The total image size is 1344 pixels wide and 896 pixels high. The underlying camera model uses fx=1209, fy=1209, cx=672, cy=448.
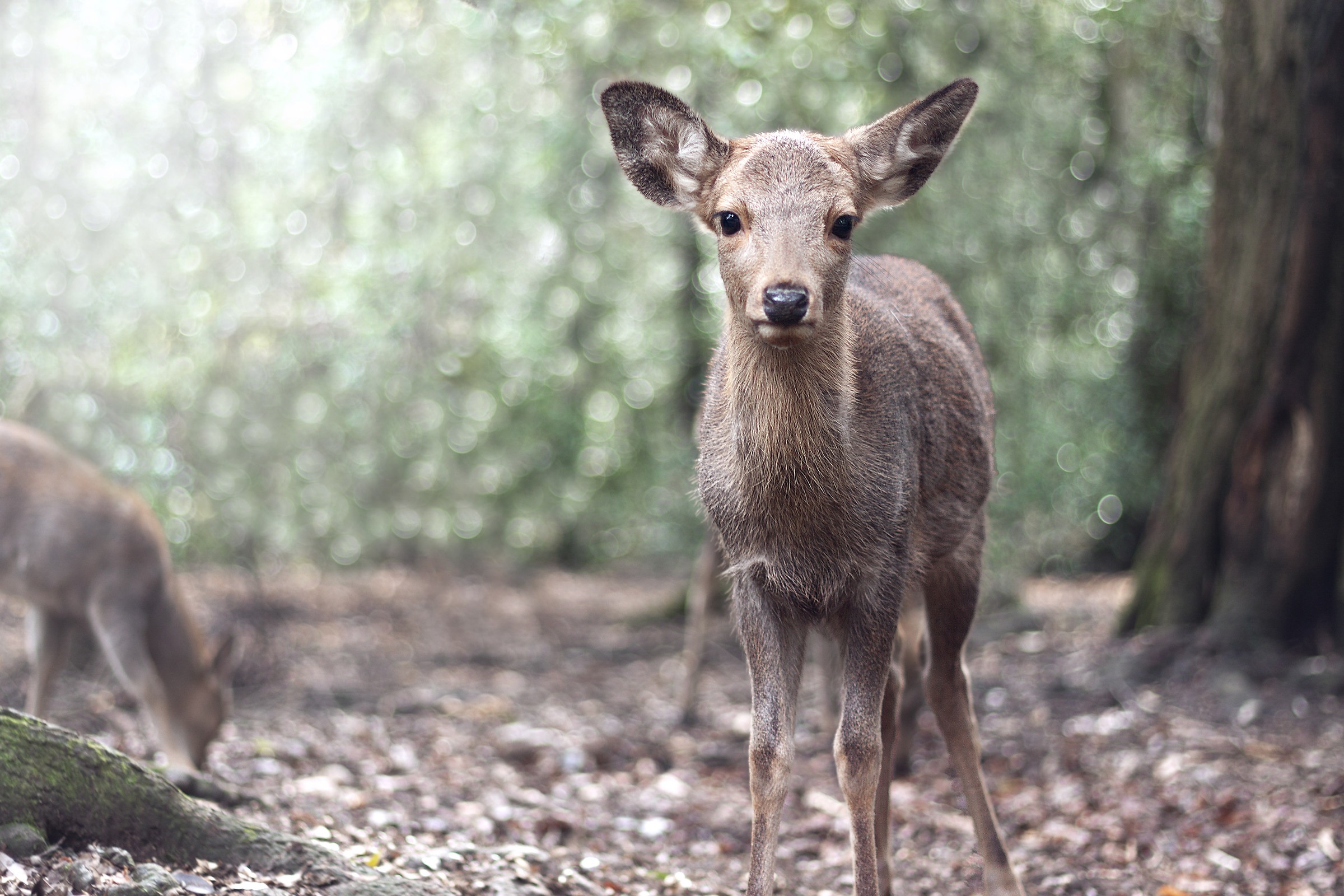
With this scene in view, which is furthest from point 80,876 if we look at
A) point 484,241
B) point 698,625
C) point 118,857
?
point 484,241

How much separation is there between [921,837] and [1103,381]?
5510mm

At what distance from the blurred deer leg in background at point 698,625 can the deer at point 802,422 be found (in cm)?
348

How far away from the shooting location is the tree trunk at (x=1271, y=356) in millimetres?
6598

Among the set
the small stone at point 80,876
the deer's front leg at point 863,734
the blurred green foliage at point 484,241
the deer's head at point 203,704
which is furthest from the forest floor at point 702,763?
the blurred green foliage at point 484,241

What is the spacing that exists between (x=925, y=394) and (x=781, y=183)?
1031mm

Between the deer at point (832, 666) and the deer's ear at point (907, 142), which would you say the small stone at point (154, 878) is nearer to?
the deer at point (832, 666)

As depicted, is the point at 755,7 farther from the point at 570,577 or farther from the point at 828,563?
the point at 570,577

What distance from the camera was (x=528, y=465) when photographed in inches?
426

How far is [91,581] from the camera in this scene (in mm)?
6781

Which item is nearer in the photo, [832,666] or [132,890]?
[132,890]

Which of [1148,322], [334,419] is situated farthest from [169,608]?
[1148,322]

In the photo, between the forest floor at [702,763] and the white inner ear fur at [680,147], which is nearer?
the white inner ear fur at [680,147]

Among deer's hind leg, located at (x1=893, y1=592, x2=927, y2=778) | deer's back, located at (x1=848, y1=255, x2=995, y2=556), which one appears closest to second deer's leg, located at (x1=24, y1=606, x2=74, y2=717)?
deer's hind leg, located at (x1=893, y1=592, x2=927, y2=778)

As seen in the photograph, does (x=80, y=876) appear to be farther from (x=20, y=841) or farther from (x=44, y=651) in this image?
(x=44, y=651)
